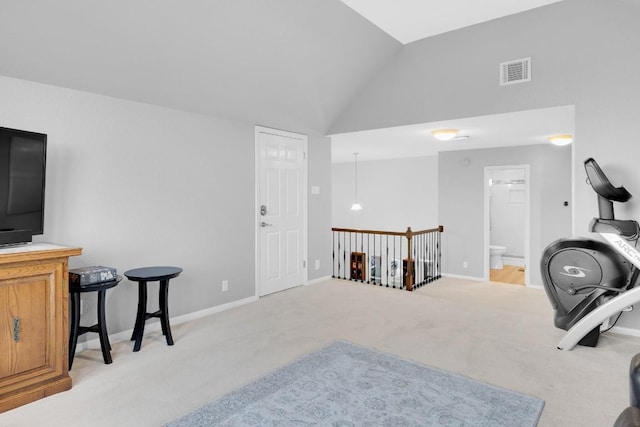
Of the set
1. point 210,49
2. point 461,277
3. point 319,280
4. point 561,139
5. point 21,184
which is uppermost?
point 210,49

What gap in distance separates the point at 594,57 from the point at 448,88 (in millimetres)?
1375

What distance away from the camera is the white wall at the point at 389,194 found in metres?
8.36

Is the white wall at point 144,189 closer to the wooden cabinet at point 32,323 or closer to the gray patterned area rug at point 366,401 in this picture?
the wooden cabinet at point 32,323

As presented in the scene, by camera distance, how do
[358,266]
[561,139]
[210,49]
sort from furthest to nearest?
[358,266], [561,139], [210,49]

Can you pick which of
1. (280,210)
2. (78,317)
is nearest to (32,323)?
(78,317)

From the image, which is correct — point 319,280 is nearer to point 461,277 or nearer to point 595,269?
point 461,277

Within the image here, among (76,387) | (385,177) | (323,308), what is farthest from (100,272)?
(385,177)

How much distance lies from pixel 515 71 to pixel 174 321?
171 inches

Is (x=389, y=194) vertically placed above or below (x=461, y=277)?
above

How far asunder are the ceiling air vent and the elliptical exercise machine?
120cm

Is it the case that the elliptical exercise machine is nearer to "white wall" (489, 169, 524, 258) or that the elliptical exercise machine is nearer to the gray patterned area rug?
the gray patterned area rug

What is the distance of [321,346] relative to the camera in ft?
10.5

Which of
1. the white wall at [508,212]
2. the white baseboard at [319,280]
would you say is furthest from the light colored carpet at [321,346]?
the white wall at [508,212]

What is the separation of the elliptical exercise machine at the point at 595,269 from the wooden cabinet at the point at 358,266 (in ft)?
18.8
